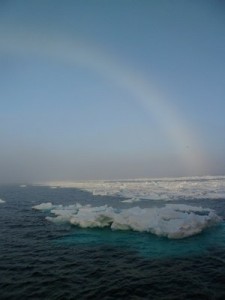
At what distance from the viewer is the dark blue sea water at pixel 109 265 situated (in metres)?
10.6

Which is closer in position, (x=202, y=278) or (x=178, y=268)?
(x=202, y=278)

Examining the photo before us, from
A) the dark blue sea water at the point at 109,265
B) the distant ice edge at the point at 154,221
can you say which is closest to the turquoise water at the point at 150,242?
the dark blue sea water at the point at 109,265

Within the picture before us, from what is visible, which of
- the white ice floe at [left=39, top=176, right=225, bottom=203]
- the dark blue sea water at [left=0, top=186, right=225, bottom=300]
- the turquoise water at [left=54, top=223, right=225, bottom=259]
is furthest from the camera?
the white ice floe at [left=39, top=176, right=225, bottom=203]

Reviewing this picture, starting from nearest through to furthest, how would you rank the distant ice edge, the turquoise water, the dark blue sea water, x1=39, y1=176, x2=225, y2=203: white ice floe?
1. the dark blue sea water
2. the turquoise water
3. the distant ice edge
4. x1=39, y1=176, x2=225, y2=203: white ice floe

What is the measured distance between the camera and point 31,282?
1159 cm

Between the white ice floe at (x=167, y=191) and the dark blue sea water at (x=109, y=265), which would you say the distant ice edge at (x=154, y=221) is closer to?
the dark blue sea water at (x=109, y=265)

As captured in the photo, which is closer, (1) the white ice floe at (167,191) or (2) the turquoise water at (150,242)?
(2) the turquoise water at (150,242)

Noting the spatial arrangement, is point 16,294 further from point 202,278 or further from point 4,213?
point 4,213

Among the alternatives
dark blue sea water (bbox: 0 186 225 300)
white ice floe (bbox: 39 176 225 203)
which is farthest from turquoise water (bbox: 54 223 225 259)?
white ice floe (bbox: 39 176 225 203)

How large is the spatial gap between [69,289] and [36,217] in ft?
57.5

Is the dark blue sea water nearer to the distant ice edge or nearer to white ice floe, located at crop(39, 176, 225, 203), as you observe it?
the distant ice edge

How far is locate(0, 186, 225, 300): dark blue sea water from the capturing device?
34.8 ft

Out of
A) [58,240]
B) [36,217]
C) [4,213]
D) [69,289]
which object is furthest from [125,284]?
[4,213]

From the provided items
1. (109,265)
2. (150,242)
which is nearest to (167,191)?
(150,242)
